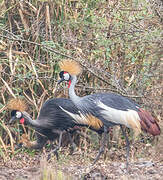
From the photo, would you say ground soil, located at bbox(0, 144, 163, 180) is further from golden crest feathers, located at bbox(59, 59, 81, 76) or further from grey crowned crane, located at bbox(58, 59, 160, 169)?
golden crest feathers, located at bbox(59, 59, 81, 76)

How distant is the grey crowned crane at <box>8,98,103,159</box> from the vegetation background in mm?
233

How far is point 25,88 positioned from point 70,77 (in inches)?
40.1

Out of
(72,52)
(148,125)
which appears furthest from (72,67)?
(148,125)

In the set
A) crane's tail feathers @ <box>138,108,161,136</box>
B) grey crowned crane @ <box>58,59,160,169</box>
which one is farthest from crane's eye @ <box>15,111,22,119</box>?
crane's tail feathers @ <box>138,108,161,136</box>

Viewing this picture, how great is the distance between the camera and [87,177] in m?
5.72

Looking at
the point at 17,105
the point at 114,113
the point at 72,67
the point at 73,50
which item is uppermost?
the point at 72,67

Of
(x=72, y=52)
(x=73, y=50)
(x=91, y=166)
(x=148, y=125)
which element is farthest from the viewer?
(x=73, y=50)

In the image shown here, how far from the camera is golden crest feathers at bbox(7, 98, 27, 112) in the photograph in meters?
6.68

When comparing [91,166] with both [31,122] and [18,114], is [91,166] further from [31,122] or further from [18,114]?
[18,114]

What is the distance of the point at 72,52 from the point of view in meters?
7.07

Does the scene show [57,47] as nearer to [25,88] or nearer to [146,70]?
[25,88]

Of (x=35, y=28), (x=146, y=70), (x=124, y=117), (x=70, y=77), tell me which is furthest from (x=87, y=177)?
(x=35, y=28)

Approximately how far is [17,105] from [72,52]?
1.05 m

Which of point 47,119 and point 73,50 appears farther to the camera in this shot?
point 73,50
